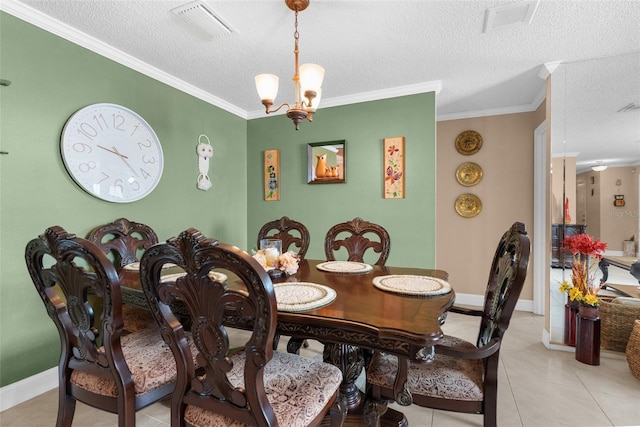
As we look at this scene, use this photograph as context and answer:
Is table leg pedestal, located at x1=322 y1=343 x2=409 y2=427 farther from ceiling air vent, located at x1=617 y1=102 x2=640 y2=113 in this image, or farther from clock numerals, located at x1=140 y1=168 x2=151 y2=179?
ceiling air vent, located at x1=617 y1=102 x2=640 y2=113

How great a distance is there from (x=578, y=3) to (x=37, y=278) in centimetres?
325

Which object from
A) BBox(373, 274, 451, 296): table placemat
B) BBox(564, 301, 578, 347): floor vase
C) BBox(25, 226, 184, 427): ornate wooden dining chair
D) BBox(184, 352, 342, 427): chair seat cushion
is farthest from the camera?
BBox(564, 301, 578, 347): floor vase

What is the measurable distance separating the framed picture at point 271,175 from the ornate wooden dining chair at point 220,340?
2866 millimetres

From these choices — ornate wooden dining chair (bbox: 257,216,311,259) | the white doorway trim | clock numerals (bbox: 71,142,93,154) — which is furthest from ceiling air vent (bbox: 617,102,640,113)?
clock numerals (bbox: 71,142,93,154)

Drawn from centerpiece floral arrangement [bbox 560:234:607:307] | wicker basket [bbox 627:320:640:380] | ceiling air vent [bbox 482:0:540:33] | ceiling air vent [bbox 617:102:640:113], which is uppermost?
ceiling air vent [bbox 482:0:540:33]

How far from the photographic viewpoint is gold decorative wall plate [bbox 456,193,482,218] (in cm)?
386

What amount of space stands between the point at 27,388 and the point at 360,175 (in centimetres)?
320

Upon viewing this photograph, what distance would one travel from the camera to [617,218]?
2.59 meters

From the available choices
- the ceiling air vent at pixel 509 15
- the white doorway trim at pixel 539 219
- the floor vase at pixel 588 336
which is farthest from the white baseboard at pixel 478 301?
the ceiling air vent at pixel 509 15

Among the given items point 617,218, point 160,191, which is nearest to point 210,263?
point 160,191

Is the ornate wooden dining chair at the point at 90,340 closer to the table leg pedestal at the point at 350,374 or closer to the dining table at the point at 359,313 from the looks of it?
the dining table at the point at 359,313

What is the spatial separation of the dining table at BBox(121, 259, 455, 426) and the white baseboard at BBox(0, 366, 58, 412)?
981mm

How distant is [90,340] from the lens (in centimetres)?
123

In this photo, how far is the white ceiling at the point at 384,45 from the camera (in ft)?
6.49
